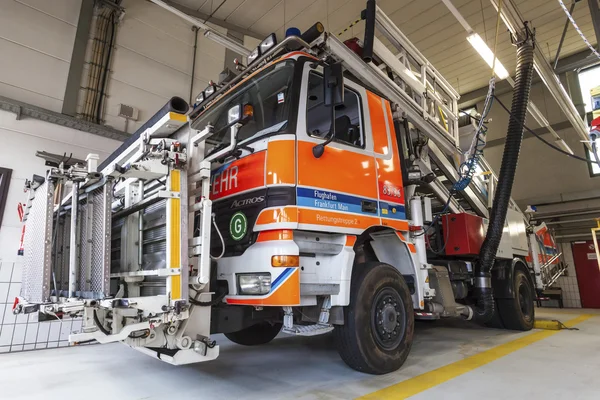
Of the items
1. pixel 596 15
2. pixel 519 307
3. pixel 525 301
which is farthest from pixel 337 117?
pixel 596 15

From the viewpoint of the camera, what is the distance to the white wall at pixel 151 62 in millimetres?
6816

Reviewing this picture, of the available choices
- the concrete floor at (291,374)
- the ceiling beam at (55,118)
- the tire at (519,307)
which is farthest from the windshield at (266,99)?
the tire at (519,307)

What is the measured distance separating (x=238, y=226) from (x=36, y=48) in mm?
5500

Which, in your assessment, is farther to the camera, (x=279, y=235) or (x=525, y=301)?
(x=525, y=301)

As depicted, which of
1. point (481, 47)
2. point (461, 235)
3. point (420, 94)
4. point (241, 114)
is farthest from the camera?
point (481, 47)

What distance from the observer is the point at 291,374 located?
328 centimetres

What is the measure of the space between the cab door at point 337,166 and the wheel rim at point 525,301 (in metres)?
3.89

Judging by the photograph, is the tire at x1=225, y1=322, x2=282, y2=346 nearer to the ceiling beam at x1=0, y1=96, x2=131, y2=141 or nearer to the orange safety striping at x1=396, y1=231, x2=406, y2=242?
the orange safety striping at x1=396, y1=231, x2=406, y2=242

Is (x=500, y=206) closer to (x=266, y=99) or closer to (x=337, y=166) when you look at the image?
(x=337, y=166)

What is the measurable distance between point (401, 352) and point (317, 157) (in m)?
A: 1.86

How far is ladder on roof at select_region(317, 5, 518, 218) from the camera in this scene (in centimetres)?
371

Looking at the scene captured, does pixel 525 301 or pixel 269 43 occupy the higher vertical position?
pixel 269 43

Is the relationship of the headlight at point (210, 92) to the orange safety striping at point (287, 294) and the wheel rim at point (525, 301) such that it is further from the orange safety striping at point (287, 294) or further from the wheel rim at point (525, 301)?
the wheel rim at point (525, 301)

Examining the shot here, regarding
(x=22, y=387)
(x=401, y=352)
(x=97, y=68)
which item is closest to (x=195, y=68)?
(x=97, y=68)
